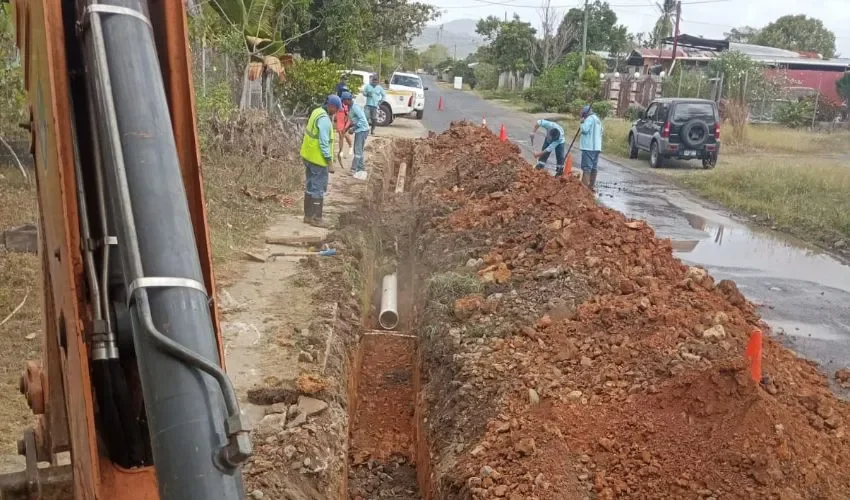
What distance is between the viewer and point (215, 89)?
538 inches

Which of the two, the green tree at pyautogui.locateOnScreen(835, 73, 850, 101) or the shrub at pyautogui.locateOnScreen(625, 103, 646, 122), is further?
the green tree at pyautogui.locateOnScreen(835, 73, 850, 101)

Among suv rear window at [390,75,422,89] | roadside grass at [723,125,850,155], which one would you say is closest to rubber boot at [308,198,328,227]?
roadside grass at [723,125,850,155]

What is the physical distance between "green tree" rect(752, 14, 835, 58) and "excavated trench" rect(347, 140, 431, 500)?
65697 millimetres

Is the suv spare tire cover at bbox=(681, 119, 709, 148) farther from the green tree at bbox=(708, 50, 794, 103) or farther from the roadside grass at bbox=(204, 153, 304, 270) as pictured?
the green tree at bbox=(708, 50, 794, 103)

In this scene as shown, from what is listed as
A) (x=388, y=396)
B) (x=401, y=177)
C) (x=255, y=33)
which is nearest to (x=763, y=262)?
(x=388, y=396)

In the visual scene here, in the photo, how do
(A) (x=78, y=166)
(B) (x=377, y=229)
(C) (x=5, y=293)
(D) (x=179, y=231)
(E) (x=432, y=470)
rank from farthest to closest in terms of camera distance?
(B) (x=377, y=229) → (C) (x=5, y=293) → (E) (x=432, y=470) → (A) (x=78, y=166) → (D) (x=179, y=231)

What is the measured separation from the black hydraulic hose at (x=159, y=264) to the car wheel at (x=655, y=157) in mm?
19890

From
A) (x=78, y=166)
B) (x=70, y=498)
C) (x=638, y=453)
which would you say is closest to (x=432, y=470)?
(x=638, y=453)

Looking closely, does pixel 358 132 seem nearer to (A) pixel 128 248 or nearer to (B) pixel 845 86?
(A) pixel 128 248

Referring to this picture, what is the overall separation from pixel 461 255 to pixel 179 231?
301 inches

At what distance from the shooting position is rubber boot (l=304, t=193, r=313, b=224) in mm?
11453

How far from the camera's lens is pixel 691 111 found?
19.8 m

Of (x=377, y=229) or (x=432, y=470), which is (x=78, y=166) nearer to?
(x=432, y=470)

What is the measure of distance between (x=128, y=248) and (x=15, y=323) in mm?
5298
